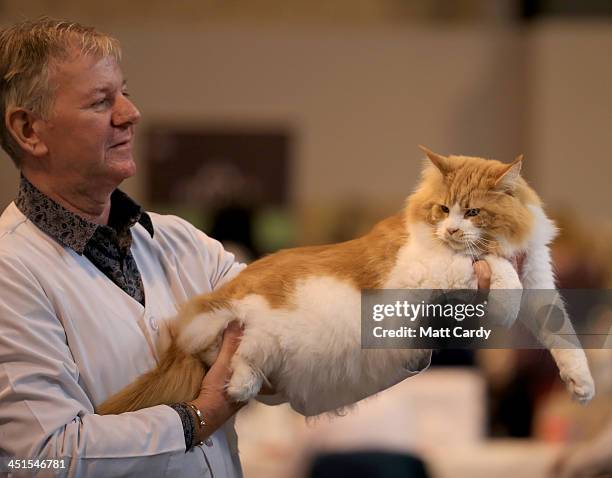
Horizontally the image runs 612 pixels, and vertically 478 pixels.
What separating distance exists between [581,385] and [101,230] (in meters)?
0.68

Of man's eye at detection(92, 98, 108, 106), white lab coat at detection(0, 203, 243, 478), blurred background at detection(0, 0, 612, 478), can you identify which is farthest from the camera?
blurred background at detection(0, 0, 612, 478)

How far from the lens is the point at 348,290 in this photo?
1169mm

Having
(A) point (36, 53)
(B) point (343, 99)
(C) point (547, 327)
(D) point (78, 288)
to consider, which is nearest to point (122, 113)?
(A) point (36, 53)

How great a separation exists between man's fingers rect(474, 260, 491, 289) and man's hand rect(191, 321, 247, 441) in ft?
1.09

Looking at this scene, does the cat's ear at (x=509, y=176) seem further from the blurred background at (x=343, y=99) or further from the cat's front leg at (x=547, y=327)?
the blurred background at (x=343, y=99)

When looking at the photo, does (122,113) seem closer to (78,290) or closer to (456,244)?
(78,290)

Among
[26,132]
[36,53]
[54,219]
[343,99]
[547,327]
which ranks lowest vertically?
[343,99]

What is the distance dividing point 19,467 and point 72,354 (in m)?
0.15

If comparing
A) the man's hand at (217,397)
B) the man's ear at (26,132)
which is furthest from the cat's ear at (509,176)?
the man's ear at (26,132)

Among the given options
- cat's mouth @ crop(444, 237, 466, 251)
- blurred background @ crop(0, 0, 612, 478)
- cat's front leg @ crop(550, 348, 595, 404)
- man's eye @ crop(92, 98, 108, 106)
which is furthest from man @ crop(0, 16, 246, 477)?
blurred background @ crop(0, 0, 612, 478)

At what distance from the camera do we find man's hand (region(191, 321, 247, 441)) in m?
1.14

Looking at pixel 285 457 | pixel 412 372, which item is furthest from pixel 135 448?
pixel 285 457

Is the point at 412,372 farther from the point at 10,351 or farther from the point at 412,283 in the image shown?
the point at 10,351

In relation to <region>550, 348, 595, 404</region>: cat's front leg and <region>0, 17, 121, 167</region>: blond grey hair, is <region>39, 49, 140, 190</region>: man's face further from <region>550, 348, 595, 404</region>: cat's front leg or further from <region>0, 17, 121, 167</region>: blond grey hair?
<region>550, 348, 595, 404</region>: cat's front leg
